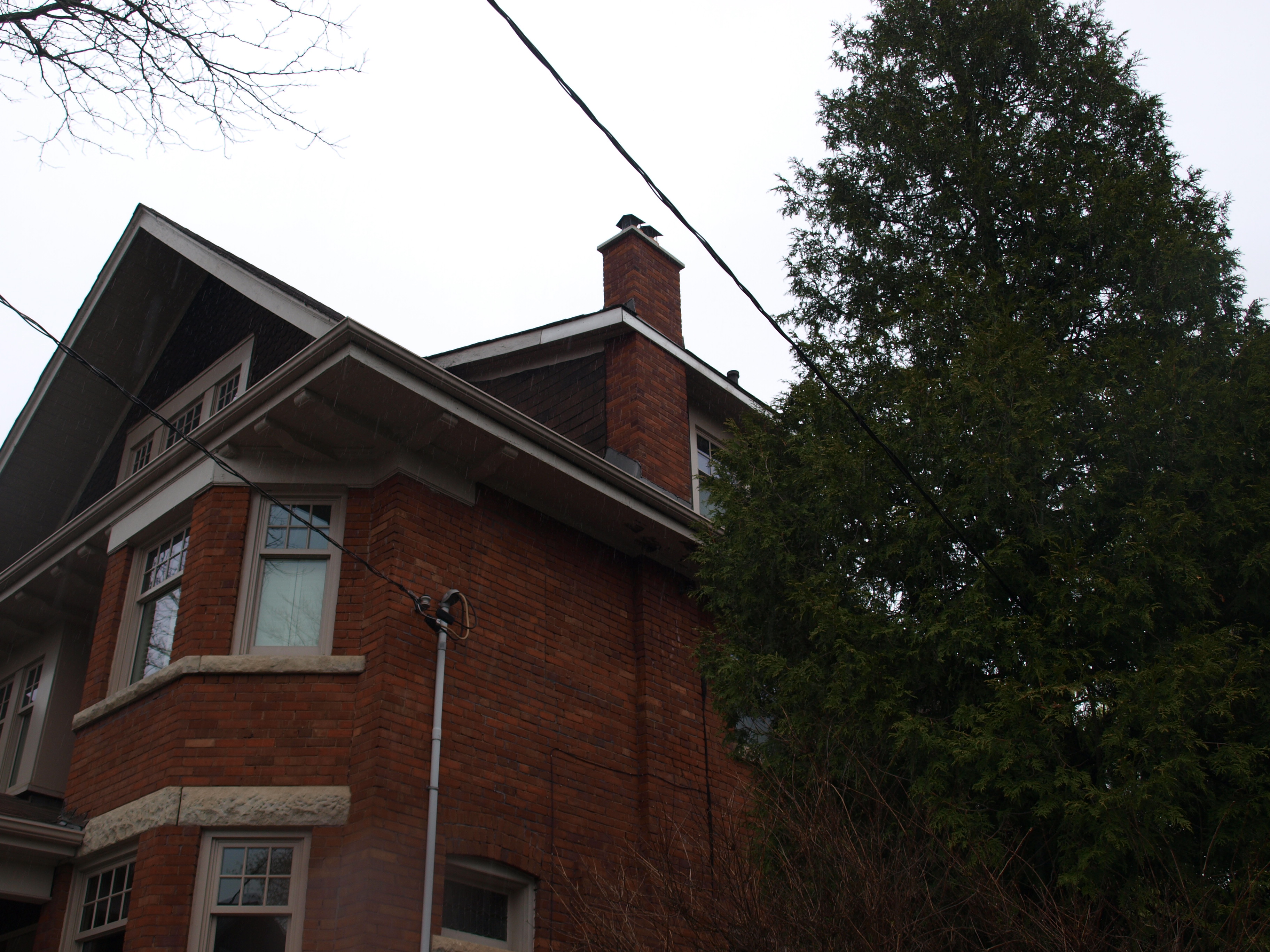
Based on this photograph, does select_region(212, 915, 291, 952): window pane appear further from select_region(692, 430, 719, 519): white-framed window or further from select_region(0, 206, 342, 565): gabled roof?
select_region(0, 206, 342, 565): gabled roof

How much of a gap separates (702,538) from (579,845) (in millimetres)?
2904

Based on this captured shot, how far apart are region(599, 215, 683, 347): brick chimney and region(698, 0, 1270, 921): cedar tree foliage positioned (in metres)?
4.53

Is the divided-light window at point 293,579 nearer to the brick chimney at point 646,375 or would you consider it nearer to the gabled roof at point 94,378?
Result: the brick chimney at point 646,375

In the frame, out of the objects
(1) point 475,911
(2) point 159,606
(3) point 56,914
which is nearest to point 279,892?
(1) point 475,911

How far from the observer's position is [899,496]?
845 cm

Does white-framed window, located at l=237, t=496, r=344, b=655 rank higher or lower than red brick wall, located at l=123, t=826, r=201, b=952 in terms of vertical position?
higher

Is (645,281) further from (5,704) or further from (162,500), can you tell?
(5,704)

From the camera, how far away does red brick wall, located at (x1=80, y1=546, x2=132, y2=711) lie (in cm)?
1013

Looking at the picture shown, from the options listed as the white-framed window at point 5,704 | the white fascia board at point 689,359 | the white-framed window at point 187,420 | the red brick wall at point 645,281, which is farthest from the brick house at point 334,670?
the red brick wall at point 645,281

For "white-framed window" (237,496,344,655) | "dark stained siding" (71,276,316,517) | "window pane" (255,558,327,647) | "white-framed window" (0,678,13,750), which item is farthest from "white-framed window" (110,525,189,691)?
"white-framed window" (0,678,13,750)

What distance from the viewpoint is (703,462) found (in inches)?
568

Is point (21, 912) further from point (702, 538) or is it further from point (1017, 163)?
point (1017, 163)

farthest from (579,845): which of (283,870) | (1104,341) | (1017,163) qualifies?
(1017,163)

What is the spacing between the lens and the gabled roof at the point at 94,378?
543 inches
